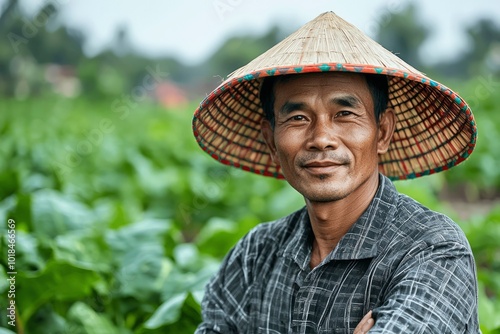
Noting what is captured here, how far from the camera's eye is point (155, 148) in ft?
29.7

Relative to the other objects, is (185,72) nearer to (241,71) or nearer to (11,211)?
(11,211)

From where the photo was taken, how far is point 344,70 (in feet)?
6.31

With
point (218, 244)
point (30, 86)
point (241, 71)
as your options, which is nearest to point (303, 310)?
point (241, 71)

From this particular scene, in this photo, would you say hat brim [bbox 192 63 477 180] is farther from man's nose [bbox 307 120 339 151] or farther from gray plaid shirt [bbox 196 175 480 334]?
gray plaid shirt [bbox 196 175 480 334]

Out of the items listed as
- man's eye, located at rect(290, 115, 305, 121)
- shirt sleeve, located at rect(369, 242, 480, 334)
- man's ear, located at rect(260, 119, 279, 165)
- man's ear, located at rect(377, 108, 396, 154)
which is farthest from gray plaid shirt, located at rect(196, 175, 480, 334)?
man's eye, located at rect(290, 115, 305, 121)

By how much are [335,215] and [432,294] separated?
453 millimetres

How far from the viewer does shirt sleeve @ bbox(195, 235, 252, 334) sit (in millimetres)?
2406

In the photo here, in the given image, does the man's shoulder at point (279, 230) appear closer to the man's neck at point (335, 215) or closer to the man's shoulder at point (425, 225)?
the man's neck at point (335, 215)

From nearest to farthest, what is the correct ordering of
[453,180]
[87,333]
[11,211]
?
[87,333] → [11,211] → [453,180]

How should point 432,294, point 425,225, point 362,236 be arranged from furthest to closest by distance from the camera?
point 362,236 → point 425,225 → point 432,294

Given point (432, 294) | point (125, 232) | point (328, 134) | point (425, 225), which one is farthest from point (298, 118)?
point (125, 232)

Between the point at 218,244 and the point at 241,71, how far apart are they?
1.90m

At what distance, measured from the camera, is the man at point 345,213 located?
6.24 feet

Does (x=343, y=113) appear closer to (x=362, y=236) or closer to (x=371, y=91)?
(x=371, y=91)
